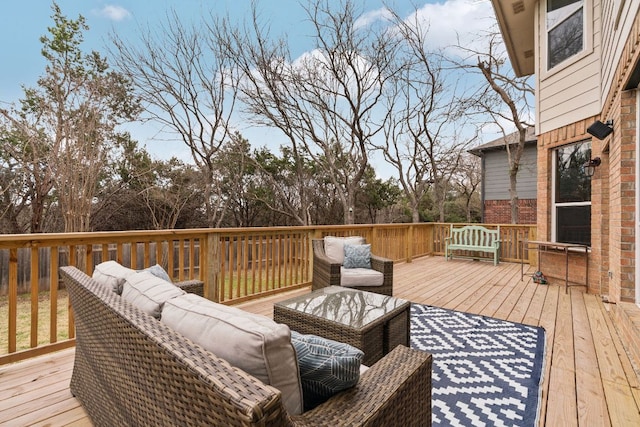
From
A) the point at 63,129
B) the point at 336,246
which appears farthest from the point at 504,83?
the point at 63,129

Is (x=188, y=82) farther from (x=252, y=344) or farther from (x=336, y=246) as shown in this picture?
(x=252, y=344)

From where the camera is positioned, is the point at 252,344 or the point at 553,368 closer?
the point at 252,344

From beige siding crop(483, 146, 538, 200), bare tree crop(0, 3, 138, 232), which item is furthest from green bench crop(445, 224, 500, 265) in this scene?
bare tree crop(0, 3, 138, 232)

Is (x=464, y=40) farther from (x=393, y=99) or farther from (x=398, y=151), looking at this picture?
(x=398, y=151)

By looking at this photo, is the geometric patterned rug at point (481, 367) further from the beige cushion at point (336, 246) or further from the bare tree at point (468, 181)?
the bare tree at point (468, 181)

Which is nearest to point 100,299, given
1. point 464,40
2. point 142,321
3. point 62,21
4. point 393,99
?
point 142,321

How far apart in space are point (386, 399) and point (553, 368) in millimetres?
2124

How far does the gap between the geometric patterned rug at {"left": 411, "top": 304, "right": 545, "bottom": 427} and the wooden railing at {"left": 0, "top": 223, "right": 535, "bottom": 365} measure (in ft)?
6.59

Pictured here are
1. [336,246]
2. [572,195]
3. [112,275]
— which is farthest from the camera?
[572,195]

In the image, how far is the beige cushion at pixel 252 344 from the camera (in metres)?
0.85

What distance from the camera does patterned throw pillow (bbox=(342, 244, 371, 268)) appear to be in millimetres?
3953

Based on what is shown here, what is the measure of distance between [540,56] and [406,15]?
14.1 ft

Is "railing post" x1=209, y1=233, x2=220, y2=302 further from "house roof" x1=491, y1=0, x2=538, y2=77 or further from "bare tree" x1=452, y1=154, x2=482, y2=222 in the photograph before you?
"bare tree" x1=452, y1=154, x2=482, y2=222

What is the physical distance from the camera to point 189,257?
11.5ft
